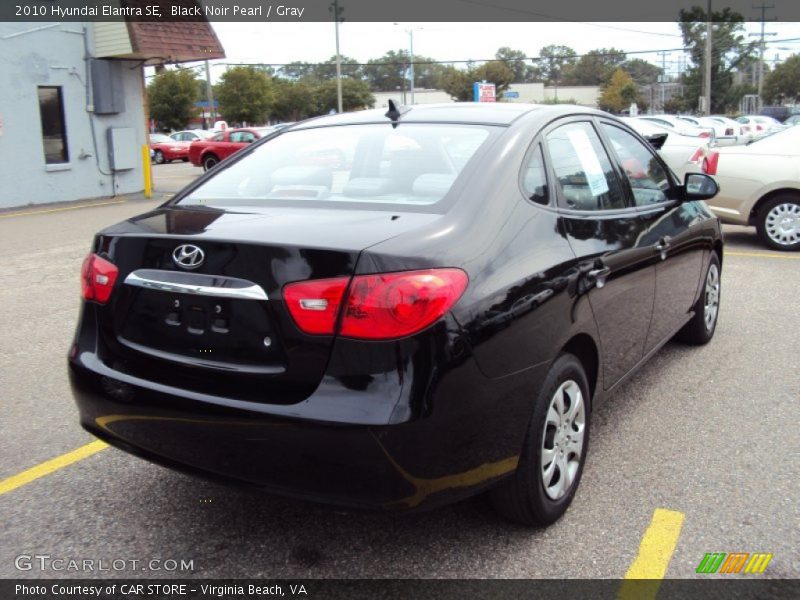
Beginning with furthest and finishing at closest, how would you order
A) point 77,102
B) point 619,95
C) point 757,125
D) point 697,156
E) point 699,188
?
point 619,95 < point 757,125 < point 77,102 < point 697,156 < point 699,188

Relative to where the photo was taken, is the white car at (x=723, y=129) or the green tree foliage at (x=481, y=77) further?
the green tree foliage at (x=481, y=77)

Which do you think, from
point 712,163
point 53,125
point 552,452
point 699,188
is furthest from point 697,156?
point 53,125

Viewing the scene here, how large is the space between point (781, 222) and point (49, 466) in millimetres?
8529

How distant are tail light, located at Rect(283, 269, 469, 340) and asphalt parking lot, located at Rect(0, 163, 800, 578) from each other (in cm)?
60

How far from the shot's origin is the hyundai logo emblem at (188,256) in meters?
2.58

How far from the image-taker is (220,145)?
990 inches

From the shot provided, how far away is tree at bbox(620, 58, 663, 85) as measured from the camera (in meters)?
124

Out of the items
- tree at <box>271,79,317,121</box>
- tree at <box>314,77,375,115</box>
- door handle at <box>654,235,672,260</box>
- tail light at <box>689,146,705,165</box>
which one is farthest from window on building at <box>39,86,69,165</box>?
tree at <box>271,79,317,121</box>

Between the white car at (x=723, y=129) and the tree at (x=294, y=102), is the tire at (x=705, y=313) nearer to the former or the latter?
the white car at (x=723, y=129)

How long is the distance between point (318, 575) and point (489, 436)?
83cm

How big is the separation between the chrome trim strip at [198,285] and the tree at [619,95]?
7691cm

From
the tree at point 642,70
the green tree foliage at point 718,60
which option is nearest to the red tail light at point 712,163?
the green tree foliage at point 718,60

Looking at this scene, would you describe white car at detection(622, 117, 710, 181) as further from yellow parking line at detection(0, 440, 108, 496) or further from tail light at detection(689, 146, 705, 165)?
yellow parking line at detection(0, 440, 108, 496)

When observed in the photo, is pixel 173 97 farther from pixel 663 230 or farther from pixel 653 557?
pixel 653 557
